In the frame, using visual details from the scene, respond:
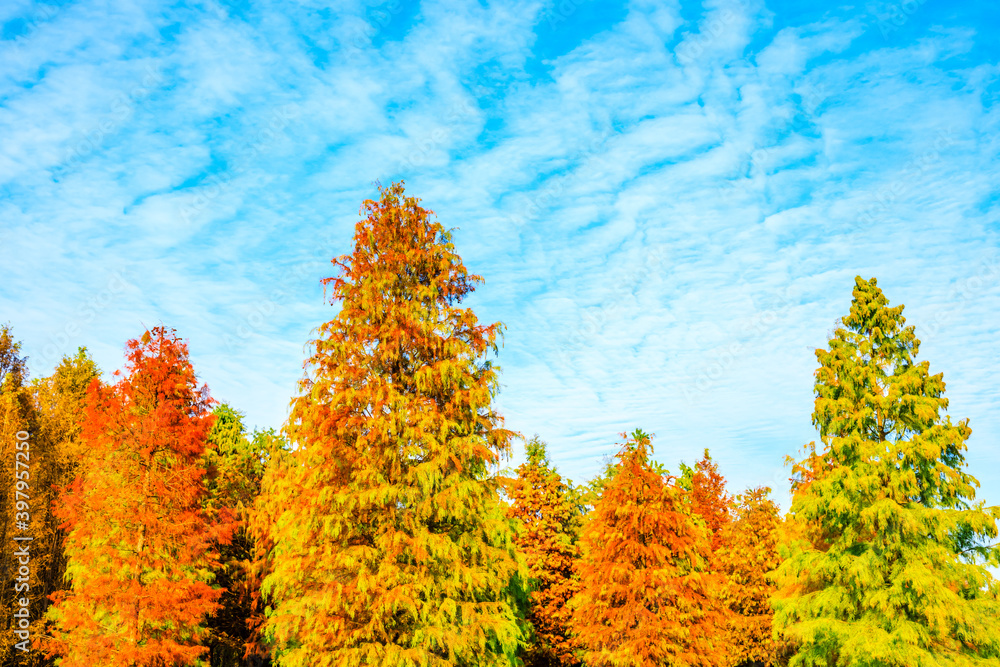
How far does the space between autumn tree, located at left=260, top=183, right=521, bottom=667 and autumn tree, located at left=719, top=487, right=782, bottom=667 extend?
18866 mm

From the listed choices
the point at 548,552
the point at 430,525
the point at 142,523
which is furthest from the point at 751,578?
the point at 142,523

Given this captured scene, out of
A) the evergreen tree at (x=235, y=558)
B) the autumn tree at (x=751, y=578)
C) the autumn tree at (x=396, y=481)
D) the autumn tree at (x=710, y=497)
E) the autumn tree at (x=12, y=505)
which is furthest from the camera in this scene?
the autumn tree at (x=710, y=497)

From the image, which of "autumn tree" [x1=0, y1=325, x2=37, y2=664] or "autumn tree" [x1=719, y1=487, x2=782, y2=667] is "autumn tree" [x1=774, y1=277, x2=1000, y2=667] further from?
"autumn tree" [x1=0, y1=325, x2=37, y2=664]

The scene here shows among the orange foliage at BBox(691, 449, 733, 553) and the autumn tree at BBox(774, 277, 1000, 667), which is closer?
the autumn tree at BBox(774, 277, 1000, 667)

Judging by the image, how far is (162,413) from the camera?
20.2 metres

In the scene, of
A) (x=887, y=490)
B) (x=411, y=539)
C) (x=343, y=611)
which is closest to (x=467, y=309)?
(x=411, y=539)

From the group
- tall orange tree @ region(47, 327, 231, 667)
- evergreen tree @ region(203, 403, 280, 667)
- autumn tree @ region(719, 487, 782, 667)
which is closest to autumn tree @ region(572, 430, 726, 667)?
autumn tree @ region(719, 487, 782, 667)

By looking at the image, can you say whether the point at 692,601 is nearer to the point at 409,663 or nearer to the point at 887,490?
the point at 887,490

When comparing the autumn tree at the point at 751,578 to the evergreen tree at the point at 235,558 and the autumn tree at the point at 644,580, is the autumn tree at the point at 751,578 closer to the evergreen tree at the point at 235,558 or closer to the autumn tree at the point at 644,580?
the autumn tree at the point at 644,580

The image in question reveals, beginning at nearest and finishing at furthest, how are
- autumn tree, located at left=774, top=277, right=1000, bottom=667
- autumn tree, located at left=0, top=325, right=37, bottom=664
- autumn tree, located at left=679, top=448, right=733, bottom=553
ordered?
autumn tree, located at left=774, top=277, right=1000, bottom=667
autumn tree, located at left=0, top=325, right=37, bottom=664
autumn tree, located at left=679, top=448, right=733, bottom=553

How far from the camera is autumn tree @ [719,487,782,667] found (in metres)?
30.3

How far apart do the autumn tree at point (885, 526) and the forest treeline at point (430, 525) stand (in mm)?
71

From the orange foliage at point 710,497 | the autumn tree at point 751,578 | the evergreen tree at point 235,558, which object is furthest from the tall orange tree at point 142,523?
the orange foliage at point 710,497

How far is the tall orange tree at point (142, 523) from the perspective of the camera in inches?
720
